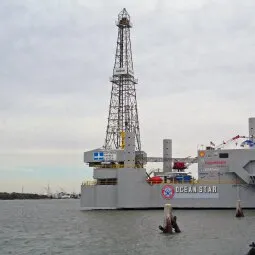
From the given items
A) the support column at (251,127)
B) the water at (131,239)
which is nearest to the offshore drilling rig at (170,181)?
the support column at (251,127)

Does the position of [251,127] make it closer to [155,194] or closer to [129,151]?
[155,194]

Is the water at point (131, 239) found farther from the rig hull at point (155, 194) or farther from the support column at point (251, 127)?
the support column at point (251, 127)

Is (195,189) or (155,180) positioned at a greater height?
(155,180)

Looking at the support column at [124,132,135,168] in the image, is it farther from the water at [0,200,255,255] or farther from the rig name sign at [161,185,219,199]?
the water at [0,200,255,255]

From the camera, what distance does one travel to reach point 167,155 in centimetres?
5903

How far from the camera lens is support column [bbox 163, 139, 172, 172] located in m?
58.8

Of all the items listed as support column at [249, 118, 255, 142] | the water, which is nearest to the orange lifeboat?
support column at [249, 118, 255, 142]

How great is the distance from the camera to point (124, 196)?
51469 millimetres

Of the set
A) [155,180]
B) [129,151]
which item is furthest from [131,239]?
[129,151]

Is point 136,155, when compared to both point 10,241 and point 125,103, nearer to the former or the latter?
point 125,103

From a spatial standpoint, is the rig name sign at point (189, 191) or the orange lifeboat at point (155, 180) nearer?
the rig name sign at point (189, 191)

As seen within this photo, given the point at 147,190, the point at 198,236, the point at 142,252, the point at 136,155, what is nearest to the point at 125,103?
the point at 136,155

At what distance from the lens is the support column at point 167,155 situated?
58812mm

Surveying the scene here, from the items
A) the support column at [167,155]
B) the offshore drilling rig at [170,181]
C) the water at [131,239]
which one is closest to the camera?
the water at [131,239]
